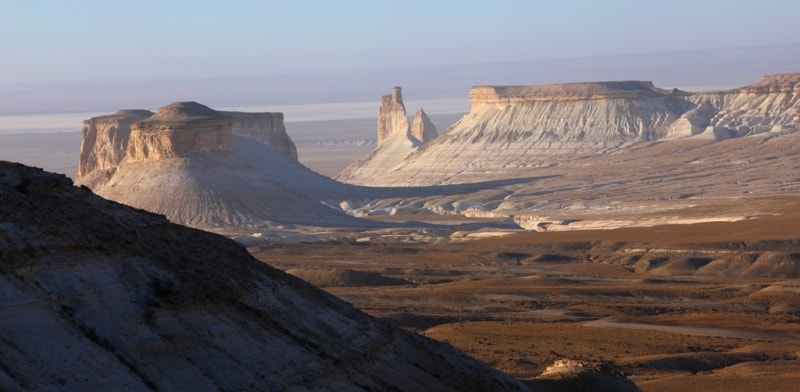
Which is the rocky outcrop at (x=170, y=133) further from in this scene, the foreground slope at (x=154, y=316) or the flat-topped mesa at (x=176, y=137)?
the foreground slope at (x=154, y=316)

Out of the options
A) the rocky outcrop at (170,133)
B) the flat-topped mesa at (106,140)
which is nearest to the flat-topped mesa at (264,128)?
the rocky outcrop at (170,133)

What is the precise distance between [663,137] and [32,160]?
74.8 metres

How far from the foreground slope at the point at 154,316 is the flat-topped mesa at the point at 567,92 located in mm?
114989

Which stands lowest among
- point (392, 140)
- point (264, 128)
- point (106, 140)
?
point (392, 140)

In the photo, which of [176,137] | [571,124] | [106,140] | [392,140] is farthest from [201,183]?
[392,140]

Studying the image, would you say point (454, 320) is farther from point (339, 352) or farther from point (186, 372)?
point (186, 372)

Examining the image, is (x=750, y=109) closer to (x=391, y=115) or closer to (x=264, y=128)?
(x=391, y=115)

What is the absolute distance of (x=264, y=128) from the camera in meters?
112

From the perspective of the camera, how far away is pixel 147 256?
17391 millimetres

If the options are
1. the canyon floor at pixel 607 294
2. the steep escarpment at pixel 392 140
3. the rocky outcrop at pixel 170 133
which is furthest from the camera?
the steep escarpment at pixel 392 140

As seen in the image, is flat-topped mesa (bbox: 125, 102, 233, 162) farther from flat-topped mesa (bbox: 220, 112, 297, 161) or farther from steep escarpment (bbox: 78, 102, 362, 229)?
flat-topped mesa (bbox: 220, 112, 297, 161)

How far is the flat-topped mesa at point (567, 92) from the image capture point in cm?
13375

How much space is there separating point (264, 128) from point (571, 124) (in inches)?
1232

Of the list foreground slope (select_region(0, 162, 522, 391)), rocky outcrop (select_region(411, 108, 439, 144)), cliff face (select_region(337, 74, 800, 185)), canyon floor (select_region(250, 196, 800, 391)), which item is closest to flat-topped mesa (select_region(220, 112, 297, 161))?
cliff face (select_region(337, 74, 800, 185))
